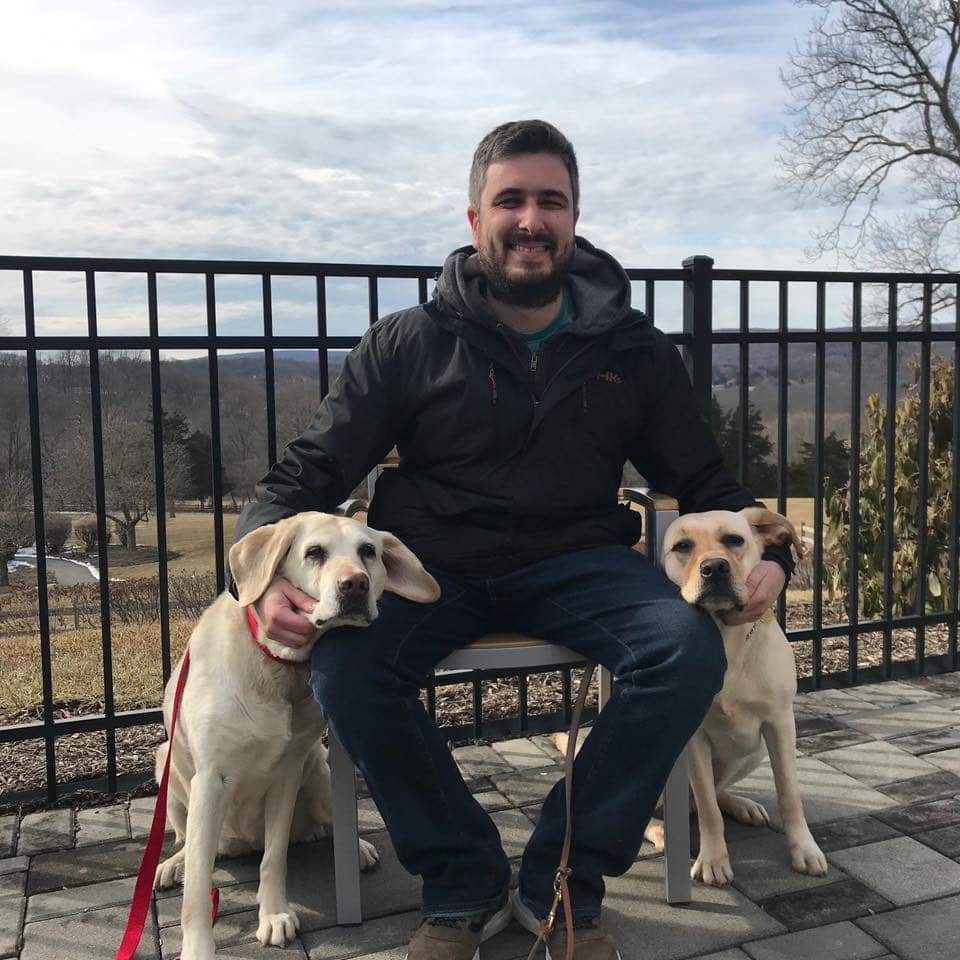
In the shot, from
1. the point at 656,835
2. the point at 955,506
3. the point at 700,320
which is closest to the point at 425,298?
the point at 700,320

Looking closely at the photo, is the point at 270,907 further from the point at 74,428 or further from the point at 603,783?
the point at 74,428

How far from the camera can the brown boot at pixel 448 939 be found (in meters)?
2.15

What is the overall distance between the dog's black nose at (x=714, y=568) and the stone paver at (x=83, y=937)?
5.40 ft

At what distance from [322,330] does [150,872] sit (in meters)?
1.89

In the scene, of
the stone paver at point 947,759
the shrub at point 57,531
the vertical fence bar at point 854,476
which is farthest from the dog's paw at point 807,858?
the shrub at point 57,531

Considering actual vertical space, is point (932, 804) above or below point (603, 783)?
below

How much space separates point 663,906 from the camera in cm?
248

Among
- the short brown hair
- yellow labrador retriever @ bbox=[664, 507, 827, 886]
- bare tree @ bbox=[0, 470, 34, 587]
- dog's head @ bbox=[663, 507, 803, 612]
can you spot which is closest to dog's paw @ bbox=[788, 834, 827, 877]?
yellow labrador retriever @ bbox=[664, 507, 827, 886]

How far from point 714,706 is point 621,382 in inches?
37.5

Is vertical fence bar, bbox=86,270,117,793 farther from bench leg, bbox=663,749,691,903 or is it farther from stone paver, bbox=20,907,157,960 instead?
bench leg, bbox=663,749,691,903

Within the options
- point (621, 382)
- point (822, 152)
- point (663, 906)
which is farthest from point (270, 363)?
point (822, 152)

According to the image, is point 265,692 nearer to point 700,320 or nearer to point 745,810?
point 745,810

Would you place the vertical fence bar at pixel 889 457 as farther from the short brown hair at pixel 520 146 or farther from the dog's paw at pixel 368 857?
the dog's paw at pixel 368 857

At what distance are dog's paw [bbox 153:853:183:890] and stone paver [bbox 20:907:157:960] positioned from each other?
103 mm
